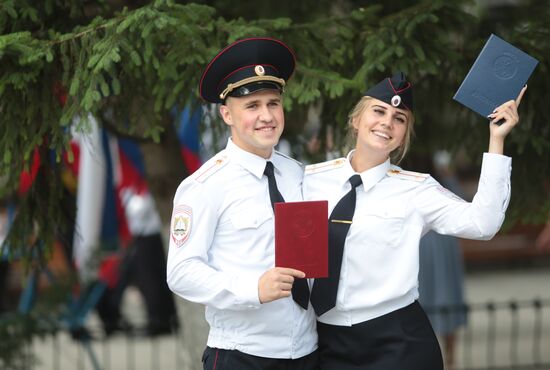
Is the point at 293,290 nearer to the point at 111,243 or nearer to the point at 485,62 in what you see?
the point at 485,62

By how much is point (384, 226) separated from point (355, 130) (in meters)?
0.41

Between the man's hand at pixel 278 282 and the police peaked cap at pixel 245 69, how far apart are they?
2.07 ft

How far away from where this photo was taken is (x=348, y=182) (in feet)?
11.2

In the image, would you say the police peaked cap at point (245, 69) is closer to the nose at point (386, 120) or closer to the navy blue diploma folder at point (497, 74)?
the nose at point (386, 120)

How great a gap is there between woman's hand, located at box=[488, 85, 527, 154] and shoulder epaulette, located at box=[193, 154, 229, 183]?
34.6 inches

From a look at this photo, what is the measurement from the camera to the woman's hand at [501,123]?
10.6 feet

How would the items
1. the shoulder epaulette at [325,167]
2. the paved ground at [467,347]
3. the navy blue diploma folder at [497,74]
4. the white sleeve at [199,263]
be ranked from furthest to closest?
1. the paved ground at [467,347]
2. the shoulder epaulette at [325,167]
3. the navy blue diploma folder at [497,74]
4. the white sleeve at [199,263]

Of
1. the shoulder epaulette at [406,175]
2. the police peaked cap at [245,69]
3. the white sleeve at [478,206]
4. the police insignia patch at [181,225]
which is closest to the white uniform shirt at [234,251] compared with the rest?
the police insignia patch at [181,225]

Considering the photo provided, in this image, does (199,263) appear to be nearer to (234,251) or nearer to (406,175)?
(234,251)

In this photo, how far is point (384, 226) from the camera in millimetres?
3314

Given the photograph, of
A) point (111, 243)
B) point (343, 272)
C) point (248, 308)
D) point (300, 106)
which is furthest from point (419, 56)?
point (111, 243)

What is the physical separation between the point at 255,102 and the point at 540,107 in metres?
1.60

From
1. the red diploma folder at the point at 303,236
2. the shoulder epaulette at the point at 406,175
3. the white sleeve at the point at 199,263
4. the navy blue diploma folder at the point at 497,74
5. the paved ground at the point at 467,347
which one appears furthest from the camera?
the paved ground at the point at 467,347

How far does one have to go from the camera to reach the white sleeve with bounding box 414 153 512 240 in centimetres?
319
